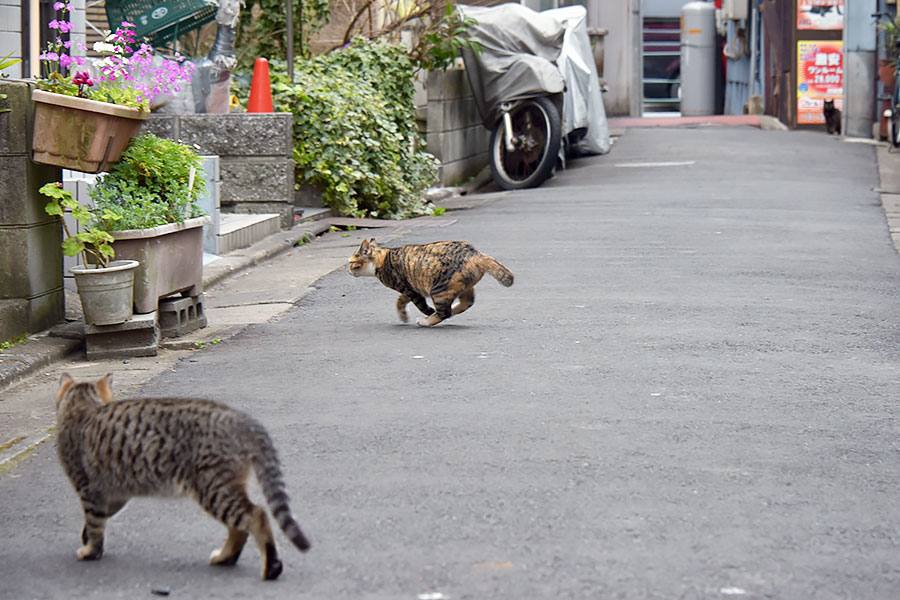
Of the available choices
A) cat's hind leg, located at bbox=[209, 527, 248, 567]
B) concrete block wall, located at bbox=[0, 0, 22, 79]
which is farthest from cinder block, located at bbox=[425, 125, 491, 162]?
cat's hind leg, located at bbox=[209, 527, 248, 567]

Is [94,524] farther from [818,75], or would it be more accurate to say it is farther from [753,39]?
[753,39]

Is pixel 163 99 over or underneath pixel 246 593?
over

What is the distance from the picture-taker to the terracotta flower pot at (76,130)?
7.25 metres

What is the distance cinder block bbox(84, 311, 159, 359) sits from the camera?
24.2 ft

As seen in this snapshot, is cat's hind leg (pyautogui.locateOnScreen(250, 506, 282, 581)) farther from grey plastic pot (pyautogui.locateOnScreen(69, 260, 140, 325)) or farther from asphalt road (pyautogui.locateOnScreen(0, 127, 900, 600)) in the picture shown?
grey plastic pot (pyautogui.locateOnScreen(69, 260, 140, 325))

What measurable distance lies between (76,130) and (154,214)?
75 centimetres

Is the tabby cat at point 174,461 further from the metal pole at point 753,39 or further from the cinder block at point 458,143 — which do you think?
the metal pole at point 753,39

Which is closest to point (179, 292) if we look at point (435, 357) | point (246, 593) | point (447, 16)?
point (435, 357)

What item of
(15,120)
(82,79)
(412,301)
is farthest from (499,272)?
(15,120)

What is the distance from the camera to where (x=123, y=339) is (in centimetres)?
745

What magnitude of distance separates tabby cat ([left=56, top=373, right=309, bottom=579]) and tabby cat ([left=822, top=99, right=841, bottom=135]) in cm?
2512

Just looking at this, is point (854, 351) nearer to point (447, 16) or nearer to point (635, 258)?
point (635, 258)

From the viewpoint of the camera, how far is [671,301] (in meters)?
9.00

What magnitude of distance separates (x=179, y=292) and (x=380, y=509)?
156 inches
